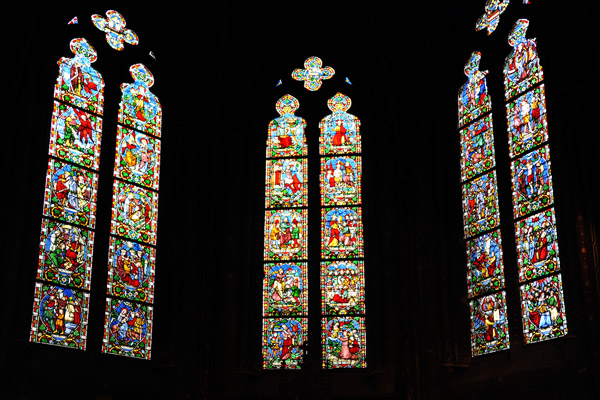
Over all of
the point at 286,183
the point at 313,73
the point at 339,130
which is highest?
the point at 313,73

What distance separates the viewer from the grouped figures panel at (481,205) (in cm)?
1585

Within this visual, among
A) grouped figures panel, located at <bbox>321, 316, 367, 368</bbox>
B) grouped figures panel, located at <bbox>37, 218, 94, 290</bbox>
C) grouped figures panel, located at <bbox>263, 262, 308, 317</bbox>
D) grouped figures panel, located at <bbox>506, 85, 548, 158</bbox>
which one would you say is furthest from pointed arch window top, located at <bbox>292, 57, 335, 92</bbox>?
grouped figures panel, located at <bbox>37, 218, 94, 290</bbox>

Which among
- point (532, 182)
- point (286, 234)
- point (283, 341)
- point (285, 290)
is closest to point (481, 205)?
point (532, 182)

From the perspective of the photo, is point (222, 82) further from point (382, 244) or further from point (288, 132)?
point (382, 244)

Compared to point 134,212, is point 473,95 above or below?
above

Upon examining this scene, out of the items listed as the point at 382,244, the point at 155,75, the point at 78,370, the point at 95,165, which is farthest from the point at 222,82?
the point at 78,370

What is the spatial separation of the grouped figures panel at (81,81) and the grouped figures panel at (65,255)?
219 centimetres

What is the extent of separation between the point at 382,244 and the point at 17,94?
5971 millimetres

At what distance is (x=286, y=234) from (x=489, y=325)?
371 centimetres

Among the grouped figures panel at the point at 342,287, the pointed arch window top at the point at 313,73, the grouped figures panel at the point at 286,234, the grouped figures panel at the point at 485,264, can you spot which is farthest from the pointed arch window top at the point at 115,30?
the grouped figures panel at the point at 485,264

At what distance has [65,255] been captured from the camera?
607 inches

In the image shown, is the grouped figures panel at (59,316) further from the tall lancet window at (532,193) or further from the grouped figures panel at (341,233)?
the tall lancet window at (532,193)

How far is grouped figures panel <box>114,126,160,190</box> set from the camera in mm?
16781

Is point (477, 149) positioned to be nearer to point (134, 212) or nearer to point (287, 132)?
point (287, 132)
